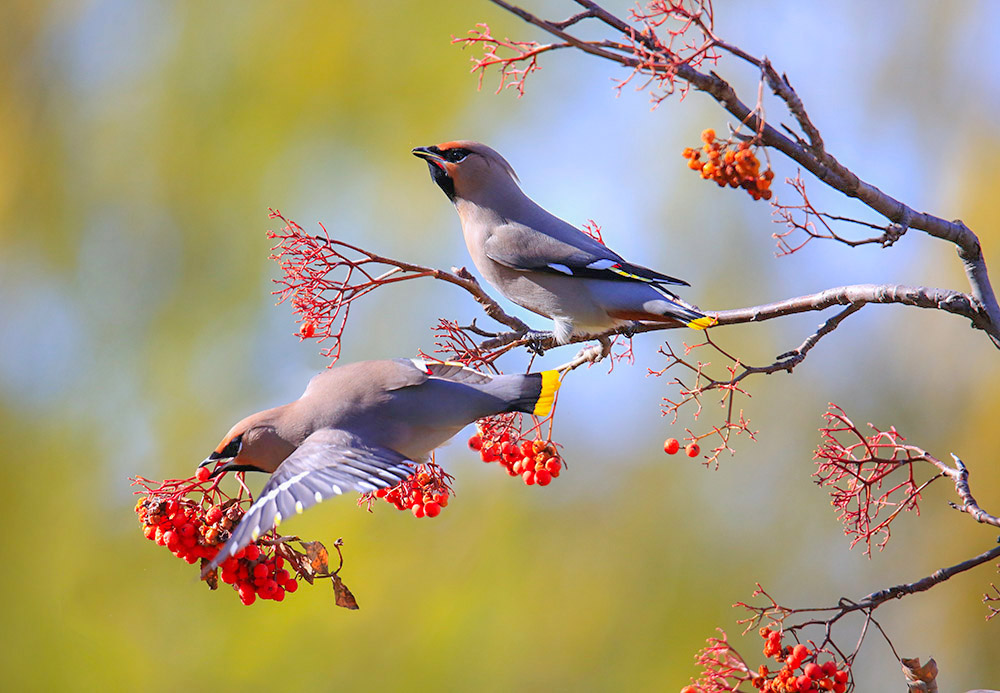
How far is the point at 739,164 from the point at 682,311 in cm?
39

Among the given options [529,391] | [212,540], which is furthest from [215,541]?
[529,391]

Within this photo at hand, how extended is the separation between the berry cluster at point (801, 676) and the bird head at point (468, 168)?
1101 millimetres

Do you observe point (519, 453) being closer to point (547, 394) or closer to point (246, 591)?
point (547, 394)

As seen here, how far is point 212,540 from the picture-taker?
1574 millimetres

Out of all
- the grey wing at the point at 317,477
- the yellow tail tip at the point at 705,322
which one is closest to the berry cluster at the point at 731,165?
the yellow tail tip at the point at 705,322

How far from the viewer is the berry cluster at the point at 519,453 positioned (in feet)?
6.27

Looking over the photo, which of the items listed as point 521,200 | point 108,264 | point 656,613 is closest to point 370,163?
point 108,264

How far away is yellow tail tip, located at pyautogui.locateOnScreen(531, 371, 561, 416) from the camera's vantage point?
1.82 meters

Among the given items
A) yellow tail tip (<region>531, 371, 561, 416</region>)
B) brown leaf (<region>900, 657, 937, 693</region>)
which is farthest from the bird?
brown leaf (<region>900, 657, 937, 693</region>)

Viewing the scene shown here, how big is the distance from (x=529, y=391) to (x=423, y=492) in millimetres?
330

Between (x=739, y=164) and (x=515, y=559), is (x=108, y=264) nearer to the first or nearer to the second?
(x=515, y=559)

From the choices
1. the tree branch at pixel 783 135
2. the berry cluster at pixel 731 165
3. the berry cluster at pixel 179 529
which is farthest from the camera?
the berry cluster at pixel 179 529

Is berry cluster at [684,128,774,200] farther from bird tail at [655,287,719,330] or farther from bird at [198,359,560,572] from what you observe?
bird at [198,359,560,572]

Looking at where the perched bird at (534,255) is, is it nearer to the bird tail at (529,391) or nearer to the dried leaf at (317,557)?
the bird tail at (529,391)
